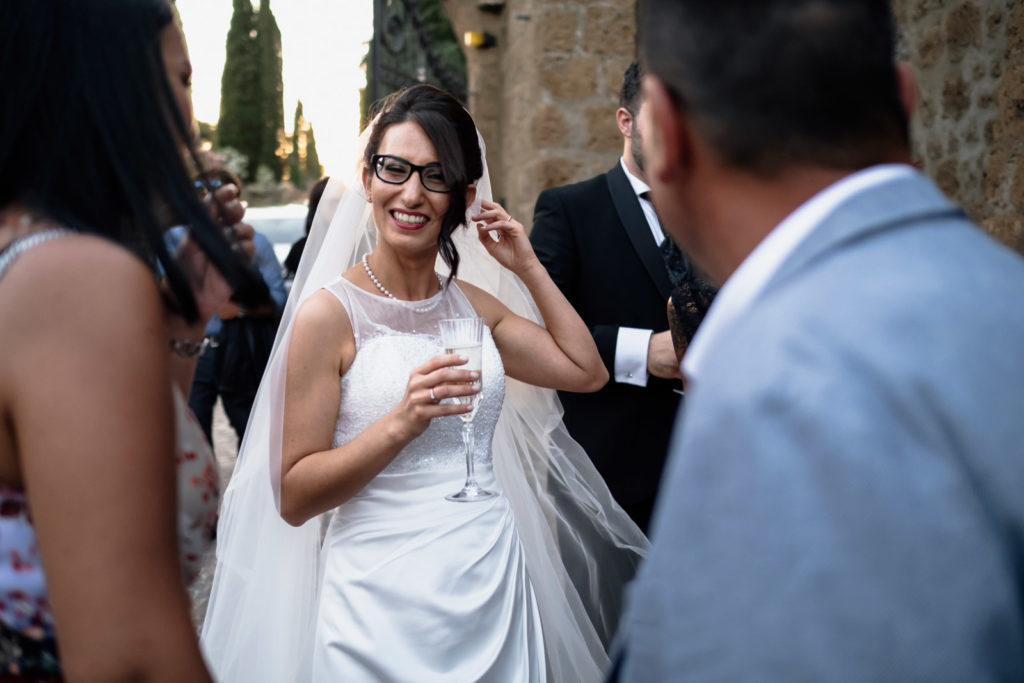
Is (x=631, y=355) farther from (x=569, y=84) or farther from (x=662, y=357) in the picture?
(x=569, y=84)

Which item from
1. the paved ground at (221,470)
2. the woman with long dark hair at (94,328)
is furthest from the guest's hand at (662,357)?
the woman with long dark hair at (94,328)

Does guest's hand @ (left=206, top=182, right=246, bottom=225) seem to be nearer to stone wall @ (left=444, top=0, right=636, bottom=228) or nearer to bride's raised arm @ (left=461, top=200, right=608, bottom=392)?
bride's raised arm @ (left=461, top=200, right=608, bottom=392)

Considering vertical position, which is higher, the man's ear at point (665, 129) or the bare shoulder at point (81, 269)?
the man's ear at point (665, 129)

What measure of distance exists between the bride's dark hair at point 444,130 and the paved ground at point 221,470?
4.32 feet

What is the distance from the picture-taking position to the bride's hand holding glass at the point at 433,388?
2.09 metres

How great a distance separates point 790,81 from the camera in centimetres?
80

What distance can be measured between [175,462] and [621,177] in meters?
2.42

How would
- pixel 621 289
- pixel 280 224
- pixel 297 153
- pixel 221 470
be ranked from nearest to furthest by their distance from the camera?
pixel 621 289
pixel 221 470
pixel 280 224
pixel 297 153

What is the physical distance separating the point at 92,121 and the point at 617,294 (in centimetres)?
226

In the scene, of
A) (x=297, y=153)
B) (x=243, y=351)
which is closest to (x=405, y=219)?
(x=243, y=351)

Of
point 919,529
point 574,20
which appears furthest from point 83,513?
point 574,20

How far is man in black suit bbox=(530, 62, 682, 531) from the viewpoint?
3066mm

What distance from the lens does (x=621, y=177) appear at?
3.17 meters

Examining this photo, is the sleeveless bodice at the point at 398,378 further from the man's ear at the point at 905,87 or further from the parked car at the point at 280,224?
the parked car at the point at 280,224
